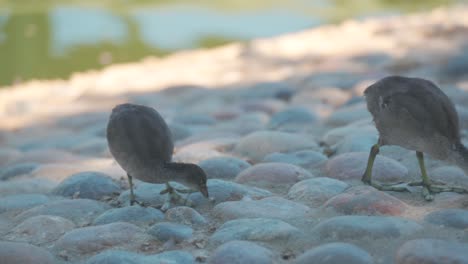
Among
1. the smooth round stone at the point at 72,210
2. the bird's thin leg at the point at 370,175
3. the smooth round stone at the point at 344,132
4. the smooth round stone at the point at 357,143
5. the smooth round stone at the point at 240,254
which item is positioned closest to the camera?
the smooth round stone at the point at 240,254

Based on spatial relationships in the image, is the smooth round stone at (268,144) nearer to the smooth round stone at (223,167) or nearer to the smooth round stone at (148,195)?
the smooth round stone at (223,167)

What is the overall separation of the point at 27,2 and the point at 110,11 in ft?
8.09

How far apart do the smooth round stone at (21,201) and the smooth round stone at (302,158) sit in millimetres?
1357

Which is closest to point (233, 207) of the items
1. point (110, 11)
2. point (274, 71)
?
point (274, 71)

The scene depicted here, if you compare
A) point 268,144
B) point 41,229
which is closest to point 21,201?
point 41,229

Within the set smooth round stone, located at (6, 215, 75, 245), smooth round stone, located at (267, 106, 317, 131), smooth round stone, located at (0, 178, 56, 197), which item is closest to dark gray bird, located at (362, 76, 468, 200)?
smooth round stone, located at (6, 215, 75, 245)

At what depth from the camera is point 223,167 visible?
427 cm

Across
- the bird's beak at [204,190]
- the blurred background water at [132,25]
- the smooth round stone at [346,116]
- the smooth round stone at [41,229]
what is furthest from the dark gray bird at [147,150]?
the blurred background water at [132,25]

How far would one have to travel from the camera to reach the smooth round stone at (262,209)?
3473 millimetres

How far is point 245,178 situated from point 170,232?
35.7 inches

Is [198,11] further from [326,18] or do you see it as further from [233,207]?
[233,207]

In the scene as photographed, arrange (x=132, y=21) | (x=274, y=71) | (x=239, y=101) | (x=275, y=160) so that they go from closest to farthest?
(x=275, y=160)
(x=239, y=101)
(x=274, y=71)
(x=132, y=21)

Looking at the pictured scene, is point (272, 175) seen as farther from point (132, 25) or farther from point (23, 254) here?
point (132, 25)

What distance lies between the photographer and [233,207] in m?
3.55
